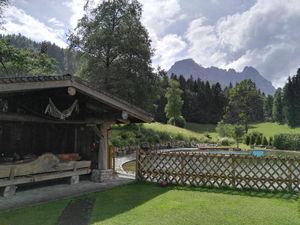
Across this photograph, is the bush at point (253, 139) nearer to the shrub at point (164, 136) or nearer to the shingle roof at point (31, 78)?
the shrub at point (164, 136)

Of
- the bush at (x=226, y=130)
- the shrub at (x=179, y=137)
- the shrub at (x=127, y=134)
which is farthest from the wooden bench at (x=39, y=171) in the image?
the bush at (x=226, y=130)

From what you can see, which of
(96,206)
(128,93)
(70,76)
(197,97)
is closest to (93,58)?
(128,93)

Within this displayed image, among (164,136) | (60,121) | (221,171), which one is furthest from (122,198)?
(164,136)

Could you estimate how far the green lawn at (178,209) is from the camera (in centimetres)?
794

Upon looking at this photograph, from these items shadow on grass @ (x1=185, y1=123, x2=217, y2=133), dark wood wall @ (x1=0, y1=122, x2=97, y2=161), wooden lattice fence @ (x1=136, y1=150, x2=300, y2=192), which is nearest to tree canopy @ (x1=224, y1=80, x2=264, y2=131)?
shadow on grass @ (x1=185, y1=123, x2=217, y2=133)

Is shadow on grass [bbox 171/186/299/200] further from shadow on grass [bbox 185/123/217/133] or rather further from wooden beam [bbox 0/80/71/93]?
shadow on grass [bbox 185/123/217/133]

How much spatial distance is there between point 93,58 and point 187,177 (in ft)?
73.9

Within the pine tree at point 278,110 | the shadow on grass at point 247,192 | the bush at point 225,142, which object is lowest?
the shadow on grass at point 247,192

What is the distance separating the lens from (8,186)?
405 inches

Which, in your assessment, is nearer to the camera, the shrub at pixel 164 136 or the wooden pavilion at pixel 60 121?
the wooden pavilion at pixel 60 121

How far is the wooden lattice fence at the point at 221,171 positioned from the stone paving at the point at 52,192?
52.0 inches

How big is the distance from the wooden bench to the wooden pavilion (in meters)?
0.03

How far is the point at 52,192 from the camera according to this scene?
1113 cm

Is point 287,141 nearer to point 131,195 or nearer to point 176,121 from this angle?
point 176,121
